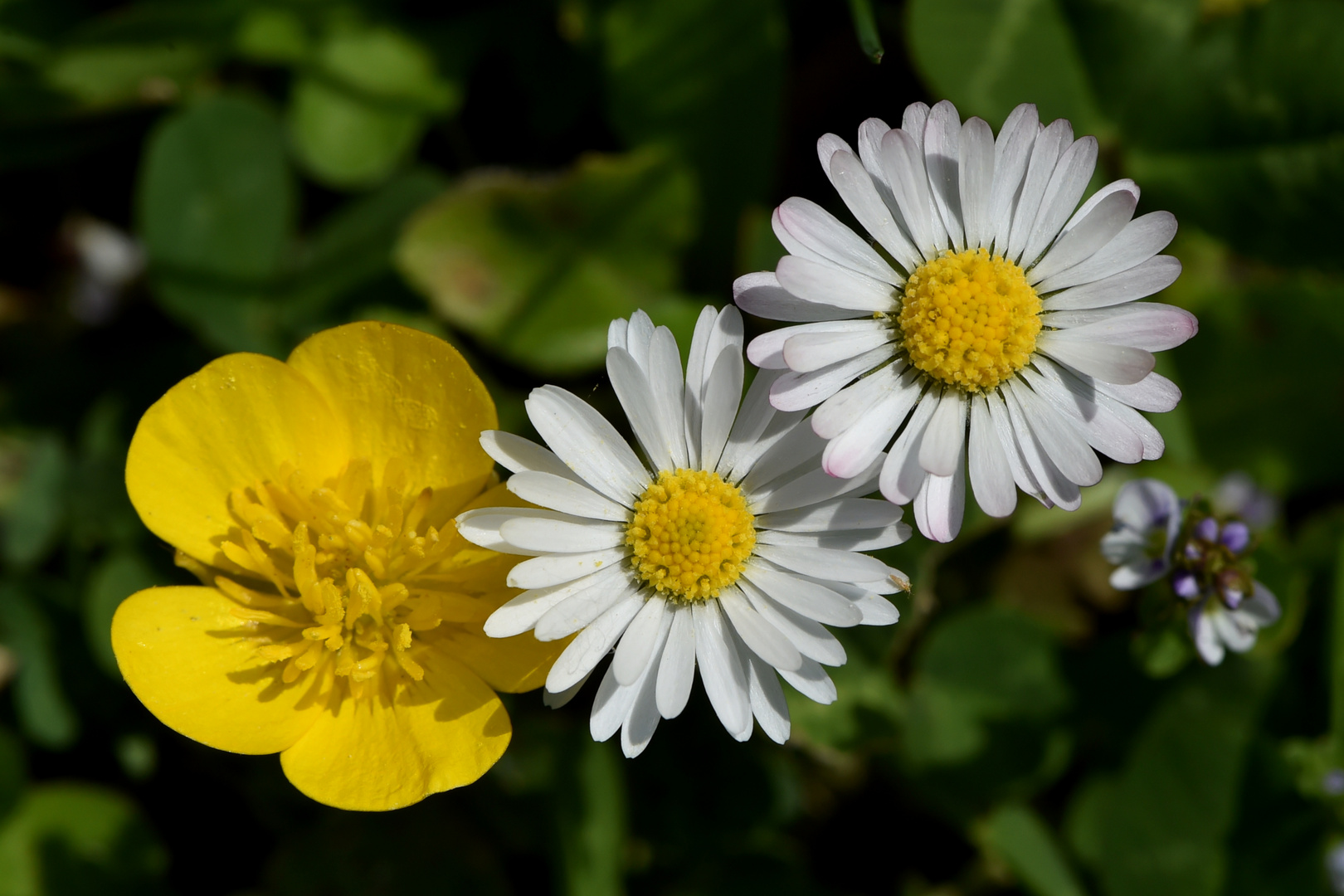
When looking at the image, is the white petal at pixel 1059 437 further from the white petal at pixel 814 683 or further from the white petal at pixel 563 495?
the white petal at pixel 563 495

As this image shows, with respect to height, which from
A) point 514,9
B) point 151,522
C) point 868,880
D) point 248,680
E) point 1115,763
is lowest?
point 868,880

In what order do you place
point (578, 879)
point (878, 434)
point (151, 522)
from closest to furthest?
point (878, 434) < point (151, 522) < point (578, 879)

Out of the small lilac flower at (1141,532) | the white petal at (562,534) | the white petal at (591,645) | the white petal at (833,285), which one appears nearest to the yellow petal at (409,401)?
the white petal at (562,534)

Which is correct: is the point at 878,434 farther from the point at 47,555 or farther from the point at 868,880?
the point at 47,555

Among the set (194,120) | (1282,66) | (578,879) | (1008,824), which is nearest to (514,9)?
(194,120)

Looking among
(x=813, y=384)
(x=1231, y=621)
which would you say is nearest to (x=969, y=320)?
(x=813, y=384)

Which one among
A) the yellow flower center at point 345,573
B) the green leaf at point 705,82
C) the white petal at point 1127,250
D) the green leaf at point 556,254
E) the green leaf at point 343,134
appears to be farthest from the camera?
the green leaf at point 343,134

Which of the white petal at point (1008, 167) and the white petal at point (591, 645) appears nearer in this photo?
the white petal at point (591, 645)
